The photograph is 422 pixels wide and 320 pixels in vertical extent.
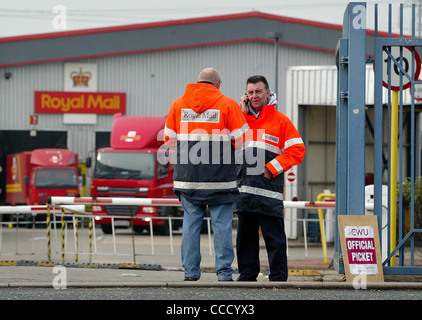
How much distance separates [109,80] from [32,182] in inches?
297

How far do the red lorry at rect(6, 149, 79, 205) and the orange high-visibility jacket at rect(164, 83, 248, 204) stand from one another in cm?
2557

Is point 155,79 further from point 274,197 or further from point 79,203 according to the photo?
point 274,197

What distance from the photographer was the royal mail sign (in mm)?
40688

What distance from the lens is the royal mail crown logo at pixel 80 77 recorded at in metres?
40.7

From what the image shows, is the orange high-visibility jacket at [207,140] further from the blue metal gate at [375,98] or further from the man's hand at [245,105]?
the blue metal gate at [375,98]

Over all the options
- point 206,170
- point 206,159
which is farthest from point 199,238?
point 206,159

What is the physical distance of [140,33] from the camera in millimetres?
40250

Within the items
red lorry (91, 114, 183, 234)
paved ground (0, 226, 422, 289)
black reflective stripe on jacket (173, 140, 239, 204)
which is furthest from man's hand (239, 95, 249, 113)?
red lorry (91, 114, 183, 234)

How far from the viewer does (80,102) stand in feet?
134

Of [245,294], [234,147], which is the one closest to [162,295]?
[245,294]

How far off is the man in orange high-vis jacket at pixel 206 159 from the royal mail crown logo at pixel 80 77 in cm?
3232

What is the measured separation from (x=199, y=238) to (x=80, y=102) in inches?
1286
